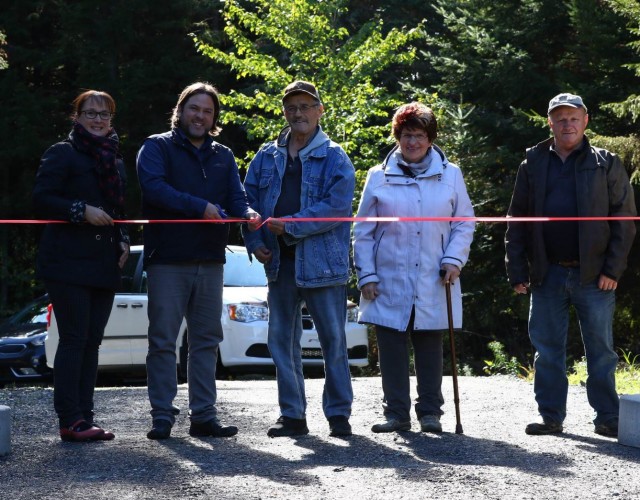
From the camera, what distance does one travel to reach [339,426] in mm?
7086

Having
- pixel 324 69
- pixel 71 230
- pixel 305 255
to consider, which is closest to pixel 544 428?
pixel 305 255

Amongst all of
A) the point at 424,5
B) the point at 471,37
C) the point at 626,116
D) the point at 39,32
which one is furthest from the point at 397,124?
the point at 39,32

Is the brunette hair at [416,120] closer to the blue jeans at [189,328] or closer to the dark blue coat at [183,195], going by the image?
the dark blue coat at [183,195]

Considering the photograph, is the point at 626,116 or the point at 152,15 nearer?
the point at 626,116

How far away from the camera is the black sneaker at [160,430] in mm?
7031

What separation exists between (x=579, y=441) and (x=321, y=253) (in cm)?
186

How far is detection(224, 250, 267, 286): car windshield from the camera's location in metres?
12.5

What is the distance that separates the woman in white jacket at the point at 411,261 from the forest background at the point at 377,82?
8.03 meters

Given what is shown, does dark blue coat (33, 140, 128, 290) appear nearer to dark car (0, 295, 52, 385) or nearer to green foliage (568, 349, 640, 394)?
green foliage (568, 349, 640, 394)

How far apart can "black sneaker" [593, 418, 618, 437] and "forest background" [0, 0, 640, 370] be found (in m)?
8.41

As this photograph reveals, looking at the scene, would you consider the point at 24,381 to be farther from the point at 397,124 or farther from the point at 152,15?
the point at 152,15

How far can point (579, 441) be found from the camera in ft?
22.4

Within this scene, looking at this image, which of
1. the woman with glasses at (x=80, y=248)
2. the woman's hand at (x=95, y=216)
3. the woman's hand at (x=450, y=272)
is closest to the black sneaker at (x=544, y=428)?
the woman's hand at (x=450, y=272)

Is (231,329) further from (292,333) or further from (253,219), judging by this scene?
(253,219)
